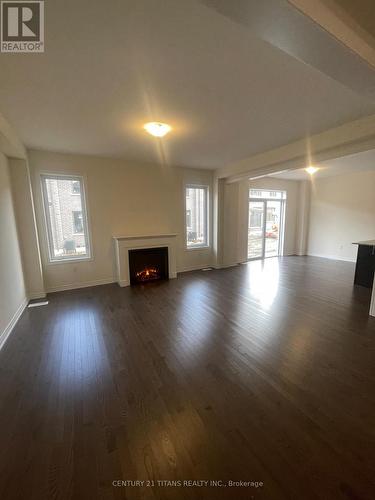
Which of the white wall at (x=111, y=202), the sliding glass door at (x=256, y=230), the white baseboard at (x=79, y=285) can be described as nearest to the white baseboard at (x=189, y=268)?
the white wall at (x=111, y=202)

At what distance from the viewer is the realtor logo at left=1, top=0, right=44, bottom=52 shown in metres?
1.31

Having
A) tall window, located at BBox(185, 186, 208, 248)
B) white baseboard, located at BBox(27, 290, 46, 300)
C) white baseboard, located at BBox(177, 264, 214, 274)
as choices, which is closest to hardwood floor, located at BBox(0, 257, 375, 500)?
white baseboard, located at BBox(27, 290, 46, 300)

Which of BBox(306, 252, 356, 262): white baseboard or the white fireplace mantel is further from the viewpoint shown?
BBox(306, 252, 356, 262): white baseboard

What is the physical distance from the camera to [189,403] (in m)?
1.69

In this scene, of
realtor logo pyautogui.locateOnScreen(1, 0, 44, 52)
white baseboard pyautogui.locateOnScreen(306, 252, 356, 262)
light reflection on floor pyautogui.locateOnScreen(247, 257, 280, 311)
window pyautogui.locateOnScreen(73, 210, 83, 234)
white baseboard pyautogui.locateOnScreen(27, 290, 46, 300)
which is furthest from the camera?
white baseboard pyautogui.locateOnScreen(306, 252, 356, 262)

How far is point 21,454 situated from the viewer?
1.34 meters

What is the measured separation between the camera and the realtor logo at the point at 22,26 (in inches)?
51.6

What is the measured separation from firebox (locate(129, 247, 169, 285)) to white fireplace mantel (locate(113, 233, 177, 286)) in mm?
134

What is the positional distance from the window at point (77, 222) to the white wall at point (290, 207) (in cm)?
586

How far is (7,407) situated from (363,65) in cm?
361

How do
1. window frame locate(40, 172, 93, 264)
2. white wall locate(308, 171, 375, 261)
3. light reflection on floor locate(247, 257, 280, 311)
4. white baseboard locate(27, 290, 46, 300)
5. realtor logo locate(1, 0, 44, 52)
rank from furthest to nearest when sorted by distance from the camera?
white wall locate(308, 171, 375, 261) → window frame locate(40, 172, 93, 264) → white baseboard locate(27, 290, 46, 300) → light reflection on floor locate(247, 257, 280, 311) → realtor logo locate(1, 0, 44, 52)

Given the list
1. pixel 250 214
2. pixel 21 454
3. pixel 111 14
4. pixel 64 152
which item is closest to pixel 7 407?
pixel 21 454

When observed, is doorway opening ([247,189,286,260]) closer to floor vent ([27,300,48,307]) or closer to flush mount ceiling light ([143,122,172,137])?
flush mount ceiling light ([143,122,172,137])

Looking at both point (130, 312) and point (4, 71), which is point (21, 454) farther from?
point (4, 71)
